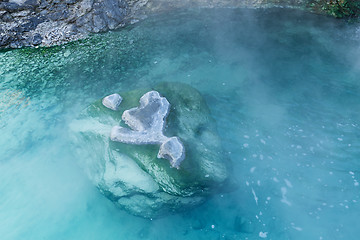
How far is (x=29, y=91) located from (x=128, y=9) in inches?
153

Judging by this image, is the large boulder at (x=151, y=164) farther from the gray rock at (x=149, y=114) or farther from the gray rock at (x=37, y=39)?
the gray rock at (x=37, y=39)

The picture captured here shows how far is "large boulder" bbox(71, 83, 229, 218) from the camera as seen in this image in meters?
3.99

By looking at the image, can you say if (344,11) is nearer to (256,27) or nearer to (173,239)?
(256,27)

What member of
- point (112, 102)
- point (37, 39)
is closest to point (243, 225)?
point (112, 102)

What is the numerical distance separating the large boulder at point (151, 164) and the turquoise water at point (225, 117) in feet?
0.75

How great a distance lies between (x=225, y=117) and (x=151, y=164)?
6.35 ft

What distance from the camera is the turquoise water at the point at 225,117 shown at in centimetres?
396

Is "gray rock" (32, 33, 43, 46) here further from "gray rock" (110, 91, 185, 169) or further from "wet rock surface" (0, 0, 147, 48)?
"gray rock" (110, 91, 185, 169)

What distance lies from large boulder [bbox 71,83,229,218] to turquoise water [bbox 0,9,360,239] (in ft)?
0.75

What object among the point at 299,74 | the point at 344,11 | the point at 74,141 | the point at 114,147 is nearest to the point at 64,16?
the point at 74,141

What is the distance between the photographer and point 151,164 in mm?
4090

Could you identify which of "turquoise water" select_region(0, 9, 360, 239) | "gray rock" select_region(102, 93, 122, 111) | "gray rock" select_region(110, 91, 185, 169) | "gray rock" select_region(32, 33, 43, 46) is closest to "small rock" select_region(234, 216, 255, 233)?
"turquoise water" select_region(0, 9, 360, 239)

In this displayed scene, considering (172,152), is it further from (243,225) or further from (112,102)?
(112,102)

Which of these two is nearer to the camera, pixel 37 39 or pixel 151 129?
pixel 151 129
